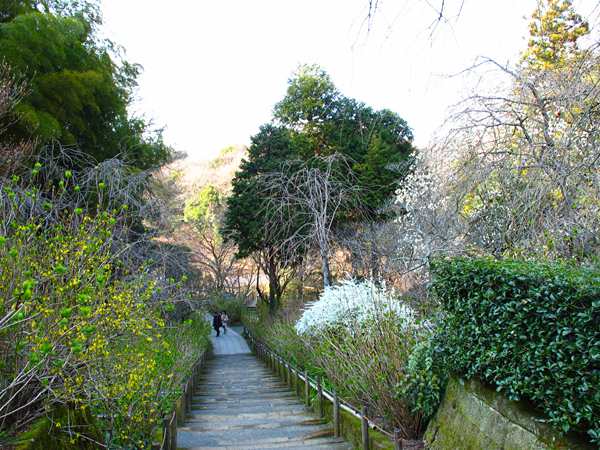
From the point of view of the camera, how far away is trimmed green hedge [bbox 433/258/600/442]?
88.7 inches

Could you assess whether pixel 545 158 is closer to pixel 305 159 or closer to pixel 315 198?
pixel 315 198

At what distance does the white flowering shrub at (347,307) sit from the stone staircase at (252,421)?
1325mm

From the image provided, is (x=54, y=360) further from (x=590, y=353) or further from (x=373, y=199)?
(x=373, y=199)

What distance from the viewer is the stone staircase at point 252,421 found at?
460 cm

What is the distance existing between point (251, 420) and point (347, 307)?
231 cm

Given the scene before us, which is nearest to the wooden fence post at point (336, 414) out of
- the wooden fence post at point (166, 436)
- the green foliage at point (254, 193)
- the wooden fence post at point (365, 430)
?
the wooden fence post at point (365, 430)

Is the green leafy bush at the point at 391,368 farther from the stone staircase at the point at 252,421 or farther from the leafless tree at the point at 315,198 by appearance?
the leafless tree at the point at 315,198

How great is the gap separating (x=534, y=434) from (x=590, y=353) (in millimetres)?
755

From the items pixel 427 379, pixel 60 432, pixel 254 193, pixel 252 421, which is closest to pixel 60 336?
pixel 60 432

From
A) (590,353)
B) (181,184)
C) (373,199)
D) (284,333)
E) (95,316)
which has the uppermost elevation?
(181,184)

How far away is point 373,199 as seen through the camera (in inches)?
651

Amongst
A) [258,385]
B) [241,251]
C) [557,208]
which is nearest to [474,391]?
[557,208]

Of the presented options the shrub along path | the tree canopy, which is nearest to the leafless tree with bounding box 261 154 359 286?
the tree canopy

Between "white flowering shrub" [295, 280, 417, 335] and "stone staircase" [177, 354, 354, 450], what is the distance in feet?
4.35
